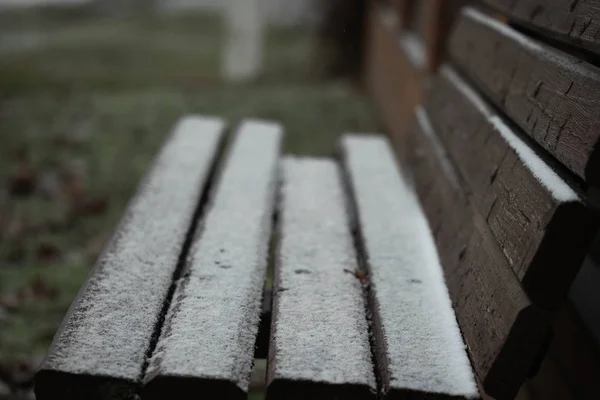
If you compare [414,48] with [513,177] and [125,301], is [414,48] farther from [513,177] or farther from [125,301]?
[125,301]

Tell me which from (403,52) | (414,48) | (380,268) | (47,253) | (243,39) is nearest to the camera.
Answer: (380,268)

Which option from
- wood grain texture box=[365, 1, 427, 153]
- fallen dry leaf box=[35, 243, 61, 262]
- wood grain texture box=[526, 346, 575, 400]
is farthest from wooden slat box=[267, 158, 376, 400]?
wood grain texture box=[365, 1, 427, 153]

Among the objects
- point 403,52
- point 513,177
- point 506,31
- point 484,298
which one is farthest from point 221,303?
point 403,52

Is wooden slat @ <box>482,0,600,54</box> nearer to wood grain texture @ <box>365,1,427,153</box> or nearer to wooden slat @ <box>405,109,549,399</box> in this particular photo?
wooden slat @ <box>405,109,549,399</box>

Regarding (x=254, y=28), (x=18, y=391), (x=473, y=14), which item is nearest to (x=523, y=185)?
(x=473, y=14)

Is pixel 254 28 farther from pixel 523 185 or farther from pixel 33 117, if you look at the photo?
pixel 523 185

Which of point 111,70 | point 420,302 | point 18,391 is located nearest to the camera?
point 420,302
